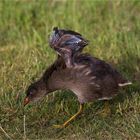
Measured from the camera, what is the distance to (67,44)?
5.64 metres

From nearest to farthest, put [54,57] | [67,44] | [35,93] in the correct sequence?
[67,44]
[35,93]
[54,57]

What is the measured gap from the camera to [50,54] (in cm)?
→ 691

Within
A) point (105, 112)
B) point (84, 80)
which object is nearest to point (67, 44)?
point (84, 80)

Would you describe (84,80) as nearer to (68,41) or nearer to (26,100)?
(68,41)

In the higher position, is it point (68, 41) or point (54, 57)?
point (68, 41)

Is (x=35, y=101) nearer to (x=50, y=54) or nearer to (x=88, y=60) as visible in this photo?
(x=88, y=60)

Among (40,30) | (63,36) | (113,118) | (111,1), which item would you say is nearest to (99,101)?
(113,118)

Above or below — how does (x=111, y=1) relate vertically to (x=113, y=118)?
above

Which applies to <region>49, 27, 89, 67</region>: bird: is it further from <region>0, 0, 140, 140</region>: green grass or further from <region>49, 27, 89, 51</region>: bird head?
<region>0, 0, 140, 140</region>: green grass

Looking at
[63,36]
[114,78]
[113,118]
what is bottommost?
[113,118]

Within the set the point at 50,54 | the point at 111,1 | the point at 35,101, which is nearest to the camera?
the point at 35,101

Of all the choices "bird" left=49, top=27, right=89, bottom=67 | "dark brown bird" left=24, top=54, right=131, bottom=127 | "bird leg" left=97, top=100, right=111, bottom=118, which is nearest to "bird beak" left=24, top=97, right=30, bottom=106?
"dark brown bird" left=24, top=54, right=131, bottom=127

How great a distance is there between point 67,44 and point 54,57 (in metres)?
1.19

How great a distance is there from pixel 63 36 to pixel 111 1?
2.61 meters
